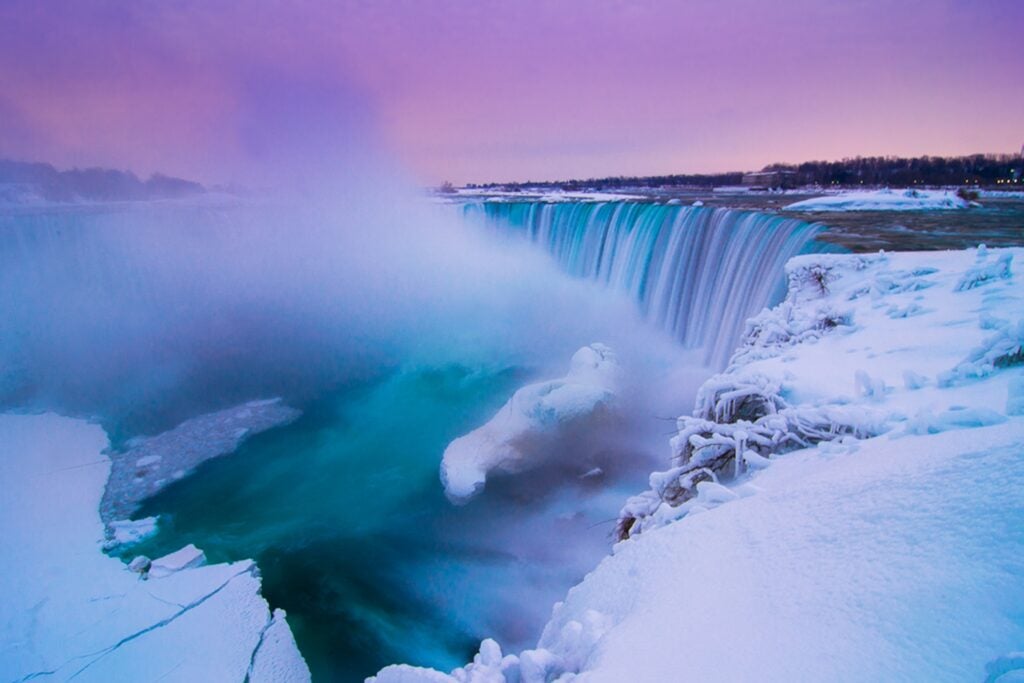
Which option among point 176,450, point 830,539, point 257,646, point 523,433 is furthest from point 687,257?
point 176,450

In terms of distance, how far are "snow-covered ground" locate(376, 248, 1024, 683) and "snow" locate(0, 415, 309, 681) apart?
440 centimetres

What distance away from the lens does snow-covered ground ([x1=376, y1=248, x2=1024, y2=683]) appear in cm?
115

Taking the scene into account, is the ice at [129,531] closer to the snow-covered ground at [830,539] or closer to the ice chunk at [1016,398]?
the snow-covered ground at [830,539]

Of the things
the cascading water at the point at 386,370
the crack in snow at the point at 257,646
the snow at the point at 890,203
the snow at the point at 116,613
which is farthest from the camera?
the snow at the point at 890,203

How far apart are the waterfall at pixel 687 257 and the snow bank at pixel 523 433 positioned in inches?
105

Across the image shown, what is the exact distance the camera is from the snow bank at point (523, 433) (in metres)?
8.92

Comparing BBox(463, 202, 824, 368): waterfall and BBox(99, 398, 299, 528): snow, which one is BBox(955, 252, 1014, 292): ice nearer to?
BBox(463, 202, 824, 368): waterfall

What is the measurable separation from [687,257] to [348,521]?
9917 mm

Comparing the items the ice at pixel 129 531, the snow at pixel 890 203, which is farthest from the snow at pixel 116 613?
the snow at pixel 890 203

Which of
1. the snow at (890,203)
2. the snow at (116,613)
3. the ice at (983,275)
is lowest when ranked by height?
the snow at (116,613)

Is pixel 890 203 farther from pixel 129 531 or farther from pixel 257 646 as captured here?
pixel 129 531

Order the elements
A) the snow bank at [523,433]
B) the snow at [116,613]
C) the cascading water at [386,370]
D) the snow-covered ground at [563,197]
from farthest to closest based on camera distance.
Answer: the snow-covered ground at [563,197] → the snow bank at [523,433] → the cascading water at [386,370] → the snow at [116,613]

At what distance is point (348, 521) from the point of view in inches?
336

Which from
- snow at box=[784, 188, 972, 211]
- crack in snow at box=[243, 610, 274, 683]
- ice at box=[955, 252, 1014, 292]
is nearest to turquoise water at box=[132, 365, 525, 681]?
crack in snow at box=[243, 610, 274, 683]
